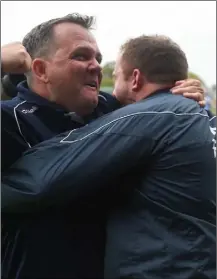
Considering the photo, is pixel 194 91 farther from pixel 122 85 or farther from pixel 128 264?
pixel 128 264

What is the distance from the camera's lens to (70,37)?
2.17 metres

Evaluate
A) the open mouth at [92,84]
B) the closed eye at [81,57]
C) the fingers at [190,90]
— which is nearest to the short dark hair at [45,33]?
the closed eye at [81,57]

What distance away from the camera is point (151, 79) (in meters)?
2.04

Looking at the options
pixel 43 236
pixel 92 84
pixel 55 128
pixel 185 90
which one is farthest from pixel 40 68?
pixel 43 236

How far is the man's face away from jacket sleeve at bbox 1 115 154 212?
463 mm

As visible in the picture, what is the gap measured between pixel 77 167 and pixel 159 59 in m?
0.70

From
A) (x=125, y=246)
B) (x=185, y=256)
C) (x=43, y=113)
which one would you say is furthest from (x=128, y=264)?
(x=43, y=113)

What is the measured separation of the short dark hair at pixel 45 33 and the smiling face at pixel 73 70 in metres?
0.03

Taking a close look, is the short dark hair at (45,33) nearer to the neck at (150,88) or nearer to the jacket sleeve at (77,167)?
the neck at (150,88)

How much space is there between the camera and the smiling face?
2.13 metres

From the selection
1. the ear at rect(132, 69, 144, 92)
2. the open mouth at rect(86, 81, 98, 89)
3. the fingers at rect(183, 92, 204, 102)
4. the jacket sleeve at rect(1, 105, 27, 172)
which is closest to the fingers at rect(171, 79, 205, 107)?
the fingers at rect(183, 92, 204, 102)

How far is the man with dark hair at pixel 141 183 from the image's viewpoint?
1.61 metres

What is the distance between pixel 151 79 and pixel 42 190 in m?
0.73

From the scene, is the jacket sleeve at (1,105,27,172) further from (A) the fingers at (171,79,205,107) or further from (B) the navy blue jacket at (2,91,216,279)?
(A) the fingers at (171,79,205,107)
